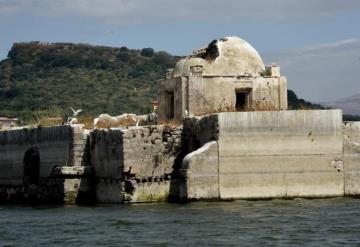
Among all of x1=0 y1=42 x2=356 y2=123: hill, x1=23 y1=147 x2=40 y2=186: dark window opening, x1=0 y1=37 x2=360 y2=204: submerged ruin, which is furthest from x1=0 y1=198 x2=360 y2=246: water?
x1=0 y1=42 x2=356 y2=123: hill

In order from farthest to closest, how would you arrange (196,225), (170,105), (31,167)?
1. (31,167)
2. (170,105)
3. (196,225)

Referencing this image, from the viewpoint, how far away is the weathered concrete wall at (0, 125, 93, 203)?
34062 mm

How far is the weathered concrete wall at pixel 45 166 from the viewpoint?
1341 inches

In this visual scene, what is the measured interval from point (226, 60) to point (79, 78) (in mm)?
54197

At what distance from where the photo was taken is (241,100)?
115ft

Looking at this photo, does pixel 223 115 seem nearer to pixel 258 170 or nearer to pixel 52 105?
pixel 258 170

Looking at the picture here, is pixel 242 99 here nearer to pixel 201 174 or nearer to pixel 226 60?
pixel 226 60

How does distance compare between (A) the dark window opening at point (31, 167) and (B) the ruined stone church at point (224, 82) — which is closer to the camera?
(B) the ruined stone church at point (224, 82)

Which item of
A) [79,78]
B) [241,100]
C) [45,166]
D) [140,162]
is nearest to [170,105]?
[241,100]

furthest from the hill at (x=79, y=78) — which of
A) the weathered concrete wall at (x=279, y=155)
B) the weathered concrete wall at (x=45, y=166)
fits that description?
the weathered concrete wall at (x=279, y=155)

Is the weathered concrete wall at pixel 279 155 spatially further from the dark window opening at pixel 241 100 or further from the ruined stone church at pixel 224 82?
the dark window opening at pixel 241 100

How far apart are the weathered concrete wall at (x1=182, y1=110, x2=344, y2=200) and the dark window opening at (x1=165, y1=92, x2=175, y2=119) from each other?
16.5ft

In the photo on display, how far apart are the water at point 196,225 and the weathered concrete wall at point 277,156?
1.77 feet

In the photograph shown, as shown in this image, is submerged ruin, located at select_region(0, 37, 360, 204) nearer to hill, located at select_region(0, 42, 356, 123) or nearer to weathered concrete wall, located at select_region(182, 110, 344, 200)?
weathered concrete wall, located at select_region(182, 110, 344, 200)
